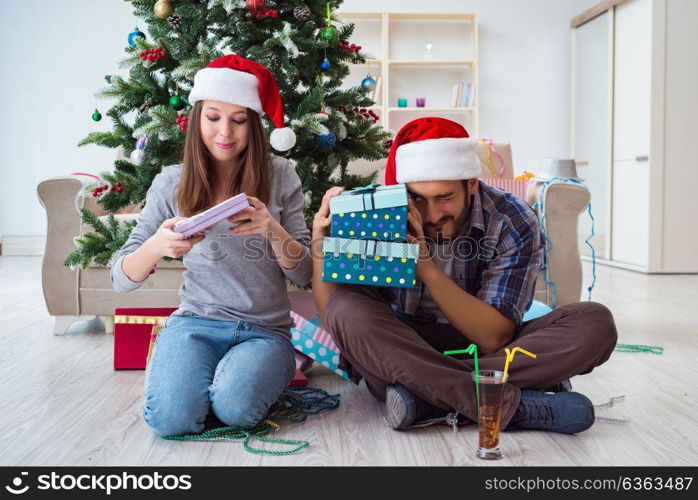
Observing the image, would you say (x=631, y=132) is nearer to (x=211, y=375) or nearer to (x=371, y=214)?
(x=371, y=214)

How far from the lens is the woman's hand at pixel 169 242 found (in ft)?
5.16

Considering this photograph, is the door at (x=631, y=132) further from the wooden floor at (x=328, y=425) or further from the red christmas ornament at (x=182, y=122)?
the red christmas ornament at (x=182, y=122)

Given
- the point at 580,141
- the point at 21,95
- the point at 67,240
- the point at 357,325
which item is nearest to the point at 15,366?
the point at 67,240

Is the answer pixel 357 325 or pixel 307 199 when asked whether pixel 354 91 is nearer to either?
pixel 307 199

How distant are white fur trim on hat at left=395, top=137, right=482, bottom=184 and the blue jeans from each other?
52 cm

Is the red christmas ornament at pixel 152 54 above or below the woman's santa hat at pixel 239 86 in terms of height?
above

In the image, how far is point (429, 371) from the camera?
5.20 feet

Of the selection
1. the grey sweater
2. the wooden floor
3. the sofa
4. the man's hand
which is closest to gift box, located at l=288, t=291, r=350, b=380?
the wooden floor

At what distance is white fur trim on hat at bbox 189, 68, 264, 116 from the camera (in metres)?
1.75

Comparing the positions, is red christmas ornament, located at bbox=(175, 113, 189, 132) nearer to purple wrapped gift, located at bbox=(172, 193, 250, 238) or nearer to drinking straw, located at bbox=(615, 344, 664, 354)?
purple wrapped gift, located at bbox=(172, 193, 250, 238)

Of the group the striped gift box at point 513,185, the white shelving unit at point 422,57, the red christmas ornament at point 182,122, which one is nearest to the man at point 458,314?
the red christmas ornament at point 182,122

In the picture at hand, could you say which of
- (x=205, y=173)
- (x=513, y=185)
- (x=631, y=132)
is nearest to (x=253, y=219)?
(x=205, y=173)

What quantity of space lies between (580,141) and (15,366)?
199 inches

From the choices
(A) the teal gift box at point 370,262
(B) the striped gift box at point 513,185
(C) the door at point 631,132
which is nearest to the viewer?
(A) the teal gift box at point 370,262
